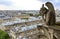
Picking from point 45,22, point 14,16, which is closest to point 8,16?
point 14,16

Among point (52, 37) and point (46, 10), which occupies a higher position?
point (46, 10)

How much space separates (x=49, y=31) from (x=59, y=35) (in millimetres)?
210

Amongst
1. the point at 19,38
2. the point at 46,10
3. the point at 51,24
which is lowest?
the point at 19,38

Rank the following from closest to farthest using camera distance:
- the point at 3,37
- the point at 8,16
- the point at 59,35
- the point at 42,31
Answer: the point at 59,35 → the point at 42,31 → the point at 3,37 → the point at 8,16

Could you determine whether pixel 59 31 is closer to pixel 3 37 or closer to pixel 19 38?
pixel 3 37

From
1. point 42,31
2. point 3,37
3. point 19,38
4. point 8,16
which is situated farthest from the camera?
point 8,16

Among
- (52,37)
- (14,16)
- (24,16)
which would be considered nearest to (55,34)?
(52,37)

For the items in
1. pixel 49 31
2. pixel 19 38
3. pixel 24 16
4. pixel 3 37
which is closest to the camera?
pixel 49 31

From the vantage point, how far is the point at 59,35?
2.09m

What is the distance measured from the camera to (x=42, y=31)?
2.41m

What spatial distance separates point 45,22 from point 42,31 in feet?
0.51

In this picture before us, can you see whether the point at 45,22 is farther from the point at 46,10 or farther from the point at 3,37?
the point at 3,37

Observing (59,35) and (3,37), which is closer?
(59,35)

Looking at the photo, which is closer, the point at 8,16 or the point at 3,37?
the point at 3,37
